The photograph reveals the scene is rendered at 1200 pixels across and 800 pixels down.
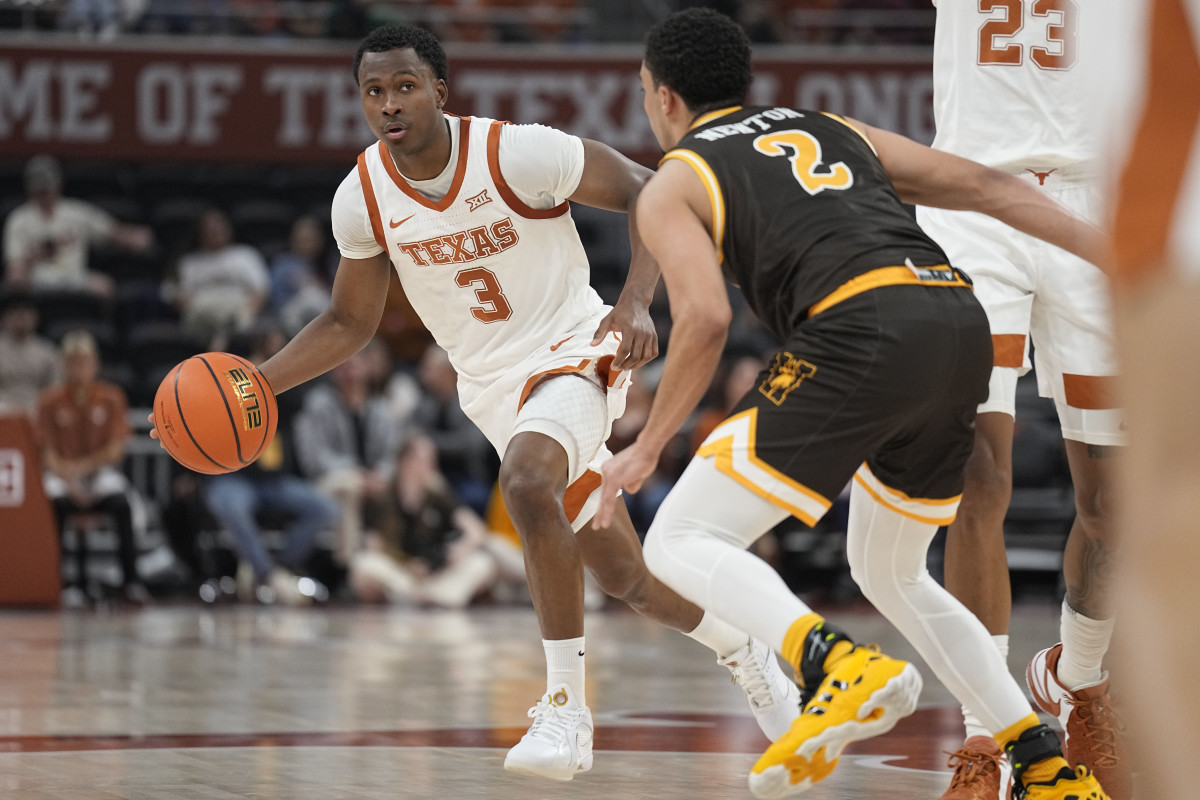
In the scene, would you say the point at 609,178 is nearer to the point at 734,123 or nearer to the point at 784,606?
the point at 734,123

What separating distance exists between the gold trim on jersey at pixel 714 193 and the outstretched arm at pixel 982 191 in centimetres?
45

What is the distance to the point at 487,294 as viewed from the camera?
15.8 feet

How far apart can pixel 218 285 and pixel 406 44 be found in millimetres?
8549

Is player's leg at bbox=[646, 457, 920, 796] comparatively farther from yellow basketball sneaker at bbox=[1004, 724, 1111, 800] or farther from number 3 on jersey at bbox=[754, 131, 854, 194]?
number 3 on jersey at bbox=[754, 131, 854, 194]

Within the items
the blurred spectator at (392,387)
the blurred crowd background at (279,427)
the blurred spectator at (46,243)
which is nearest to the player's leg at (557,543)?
the blurred crowd background at (279,427)

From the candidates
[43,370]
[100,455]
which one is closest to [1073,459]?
[100,455]

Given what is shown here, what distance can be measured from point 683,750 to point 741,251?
85.4 inches

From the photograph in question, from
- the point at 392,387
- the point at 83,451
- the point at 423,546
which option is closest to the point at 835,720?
the point at 423,546

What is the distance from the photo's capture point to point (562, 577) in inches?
172

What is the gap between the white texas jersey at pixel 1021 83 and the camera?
14.9 ft

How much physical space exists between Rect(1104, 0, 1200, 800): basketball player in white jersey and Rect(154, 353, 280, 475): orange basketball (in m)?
3.81

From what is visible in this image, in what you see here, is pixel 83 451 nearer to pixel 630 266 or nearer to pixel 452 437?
pixel 452 437

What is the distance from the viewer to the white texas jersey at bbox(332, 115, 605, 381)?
4.77 metres

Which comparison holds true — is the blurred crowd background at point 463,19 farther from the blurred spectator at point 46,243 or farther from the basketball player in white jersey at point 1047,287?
the basketball player in white jersey at point 1047,287
